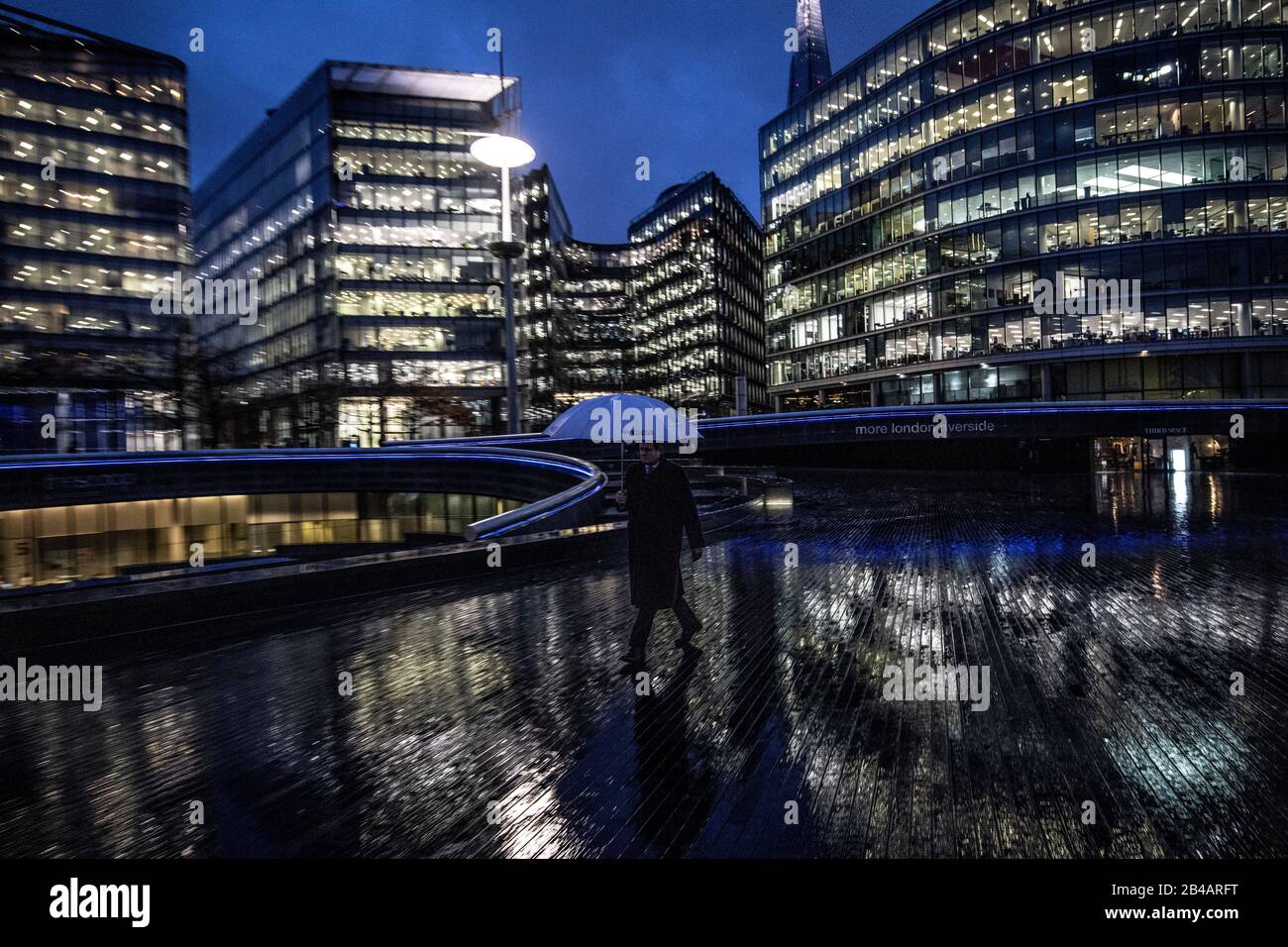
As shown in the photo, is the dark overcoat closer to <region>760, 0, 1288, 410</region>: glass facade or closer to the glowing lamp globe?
the glowing lamp globe

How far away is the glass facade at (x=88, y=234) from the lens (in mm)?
43719

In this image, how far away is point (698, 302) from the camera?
93.7m

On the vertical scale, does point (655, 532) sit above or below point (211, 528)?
above

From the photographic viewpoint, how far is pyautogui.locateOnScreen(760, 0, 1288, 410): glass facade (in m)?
40.6

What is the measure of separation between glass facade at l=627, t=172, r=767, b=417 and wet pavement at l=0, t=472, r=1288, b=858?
84436 millimetres

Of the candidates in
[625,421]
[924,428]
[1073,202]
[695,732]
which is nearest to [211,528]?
[625,421]

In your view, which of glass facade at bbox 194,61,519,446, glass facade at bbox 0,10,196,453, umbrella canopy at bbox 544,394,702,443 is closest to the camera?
umbrella canopy at bbox 544,394,702,443

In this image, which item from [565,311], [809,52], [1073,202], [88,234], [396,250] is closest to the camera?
[1073,202]

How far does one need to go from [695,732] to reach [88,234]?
219 ft

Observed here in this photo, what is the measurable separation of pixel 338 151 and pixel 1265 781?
216 ft

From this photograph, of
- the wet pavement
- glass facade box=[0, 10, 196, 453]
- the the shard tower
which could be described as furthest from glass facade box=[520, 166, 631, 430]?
the the shard tower

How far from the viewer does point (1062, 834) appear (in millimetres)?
3020

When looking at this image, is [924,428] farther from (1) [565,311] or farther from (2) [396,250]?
(1) [565,311]
